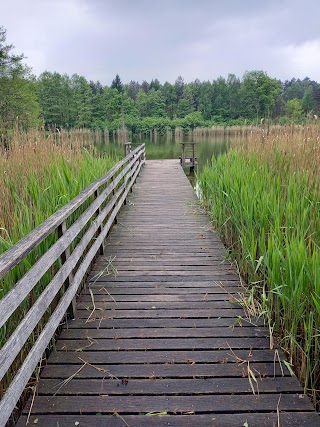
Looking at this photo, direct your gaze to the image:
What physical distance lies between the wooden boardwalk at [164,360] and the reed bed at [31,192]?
1.06ft

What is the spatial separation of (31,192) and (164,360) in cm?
201

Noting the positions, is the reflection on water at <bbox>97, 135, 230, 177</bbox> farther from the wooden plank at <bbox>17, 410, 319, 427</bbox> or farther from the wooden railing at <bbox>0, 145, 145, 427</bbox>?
the wooden plank at <bbox>17, 410, 319, 427</bbox>


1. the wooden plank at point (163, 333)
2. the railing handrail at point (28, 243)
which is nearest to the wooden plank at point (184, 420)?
the wooden plank at point (163, 333)

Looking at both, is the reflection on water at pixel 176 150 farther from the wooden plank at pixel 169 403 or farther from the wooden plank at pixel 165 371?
the wooden plank at pixel 169 403

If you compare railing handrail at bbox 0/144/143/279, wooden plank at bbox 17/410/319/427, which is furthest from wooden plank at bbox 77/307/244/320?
wooden plank at bbox 17/410/319/427

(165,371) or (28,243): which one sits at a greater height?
(28,243)

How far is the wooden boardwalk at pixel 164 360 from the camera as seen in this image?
1582 mm

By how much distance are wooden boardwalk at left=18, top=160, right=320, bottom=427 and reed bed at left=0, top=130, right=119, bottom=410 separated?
1.06 feet

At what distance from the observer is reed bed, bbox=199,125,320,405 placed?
6.52 feet

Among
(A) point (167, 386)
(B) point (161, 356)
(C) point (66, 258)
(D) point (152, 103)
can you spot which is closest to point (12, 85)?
(C) point (66, 258)

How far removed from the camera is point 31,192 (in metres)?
3.18

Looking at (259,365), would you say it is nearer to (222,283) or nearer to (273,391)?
(273,391)

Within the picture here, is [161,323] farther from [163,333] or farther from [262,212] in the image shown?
A: [262,212]

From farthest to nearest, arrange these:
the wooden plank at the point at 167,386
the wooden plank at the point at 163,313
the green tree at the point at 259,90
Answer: the green tree at the point at 259,90, the wooden plank at the point at 163,313, the wooden plank at the point at 167,386
